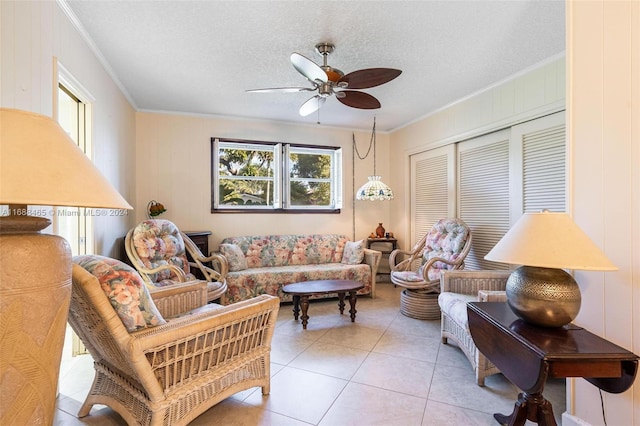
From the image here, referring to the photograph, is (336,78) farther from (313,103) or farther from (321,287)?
(321,287)

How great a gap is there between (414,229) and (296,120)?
246 centimetres

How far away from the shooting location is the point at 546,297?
1307 millimetres

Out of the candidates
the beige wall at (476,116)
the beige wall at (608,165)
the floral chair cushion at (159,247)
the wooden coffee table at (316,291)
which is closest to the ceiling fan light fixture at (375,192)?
the beige wall at (476,116)

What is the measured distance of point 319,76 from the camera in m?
2.12

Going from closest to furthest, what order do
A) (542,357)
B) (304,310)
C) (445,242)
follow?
(542,357), (304,310), (445,242)

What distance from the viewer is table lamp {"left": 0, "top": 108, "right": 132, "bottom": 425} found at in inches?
32.1

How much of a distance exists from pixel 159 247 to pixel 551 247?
127 inches

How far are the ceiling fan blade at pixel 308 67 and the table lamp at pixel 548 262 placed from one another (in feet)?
5.13

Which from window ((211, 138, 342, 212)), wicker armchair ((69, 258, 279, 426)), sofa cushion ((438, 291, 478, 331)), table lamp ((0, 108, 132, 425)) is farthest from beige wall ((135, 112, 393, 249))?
table lamp ((0, 108, 132, 425))

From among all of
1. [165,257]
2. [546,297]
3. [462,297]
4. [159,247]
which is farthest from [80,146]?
[462,297]

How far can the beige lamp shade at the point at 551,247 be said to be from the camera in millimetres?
1209

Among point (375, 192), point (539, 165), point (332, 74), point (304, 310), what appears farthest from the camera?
point (375, 192)

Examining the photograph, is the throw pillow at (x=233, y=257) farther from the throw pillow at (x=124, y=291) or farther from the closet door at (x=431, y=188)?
the closet door at (x=431, y=188)

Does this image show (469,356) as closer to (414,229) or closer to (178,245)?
(414,229)
